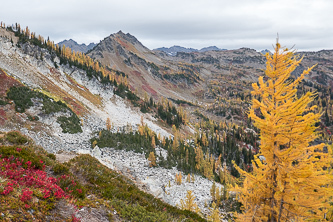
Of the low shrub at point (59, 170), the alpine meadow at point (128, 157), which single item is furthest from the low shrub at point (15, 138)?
the low shrub at point (59, 170)

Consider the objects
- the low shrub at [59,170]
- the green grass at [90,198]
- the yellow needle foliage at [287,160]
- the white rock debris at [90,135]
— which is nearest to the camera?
the green grass at [90,198]

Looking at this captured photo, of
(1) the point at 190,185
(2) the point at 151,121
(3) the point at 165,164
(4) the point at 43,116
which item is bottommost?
(1) the point at 190,185

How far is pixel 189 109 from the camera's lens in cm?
17925

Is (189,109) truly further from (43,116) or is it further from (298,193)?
(298,193)

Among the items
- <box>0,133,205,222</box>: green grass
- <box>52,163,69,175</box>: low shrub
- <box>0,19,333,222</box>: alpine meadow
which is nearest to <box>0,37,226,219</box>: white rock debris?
<box>0,19,333,222</box>: alpine meadow

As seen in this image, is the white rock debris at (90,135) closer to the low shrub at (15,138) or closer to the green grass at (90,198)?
the low shrub at (15,138)

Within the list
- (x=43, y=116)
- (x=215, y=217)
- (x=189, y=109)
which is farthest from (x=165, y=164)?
(x=189, y=109)

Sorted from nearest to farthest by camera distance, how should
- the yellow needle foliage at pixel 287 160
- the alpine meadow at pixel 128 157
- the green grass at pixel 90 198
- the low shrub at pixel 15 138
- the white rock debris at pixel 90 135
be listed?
the green grass at pixel 90 198 < the alpine meadow at pixel 128 157 < the yellow needle foliage at pixel 287 160 < the low shrub at pixel 15 138 < the white rock debris at pixel 90 135

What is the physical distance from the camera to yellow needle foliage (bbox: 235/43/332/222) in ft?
25.4

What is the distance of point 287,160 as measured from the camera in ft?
26.3

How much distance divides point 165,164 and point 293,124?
42.7m

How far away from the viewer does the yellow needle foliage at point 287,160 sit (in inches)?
305

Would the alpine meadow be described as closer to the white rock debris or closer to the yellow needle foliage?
the yellow needle foliage

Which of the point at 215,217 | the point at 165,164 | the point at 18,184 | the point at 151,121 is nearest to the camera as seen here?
the point at 18,184
